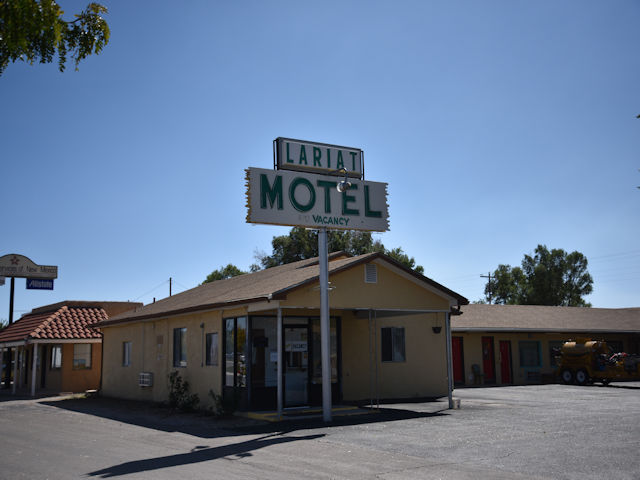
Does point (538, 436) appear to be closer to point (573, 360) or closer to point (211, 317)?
point (211, 317)

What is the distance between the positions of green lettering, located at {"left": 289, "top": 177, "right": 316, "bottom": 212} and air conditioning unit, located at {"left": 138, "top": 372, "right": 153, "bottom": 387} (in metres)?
8.96

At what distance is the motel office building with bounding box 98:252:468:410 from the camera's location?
15.5 metres

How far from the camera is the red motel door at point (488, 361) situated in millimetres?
28591

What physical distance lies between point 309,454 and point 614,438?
5.31 metres

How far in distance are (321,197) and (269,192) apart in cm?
138

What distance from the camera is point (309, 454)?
9.62 metres

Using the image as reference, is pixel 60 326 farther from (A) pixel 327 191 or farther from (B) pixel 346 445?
(B) pixel 346 445

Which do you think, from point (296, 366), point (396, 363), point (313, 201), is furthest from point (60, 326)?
point (313, 201)

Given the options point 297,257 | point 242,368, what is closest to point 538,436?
point 242,368

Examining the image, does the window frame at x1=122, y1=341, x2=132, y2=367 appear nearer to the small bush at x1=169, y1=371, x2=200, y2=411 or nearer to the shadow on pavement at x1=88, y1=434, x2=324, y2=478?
the small bush at x1=169, y1=371, x2=200, y2=411

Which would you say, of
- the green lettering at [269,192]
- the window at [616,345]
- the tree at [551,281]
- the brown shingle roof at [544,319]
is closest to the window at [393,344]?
the brown shingle roof at [544,319]

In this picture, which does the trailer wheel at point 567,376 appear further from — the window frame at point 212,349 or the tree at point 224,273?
the tree at point 224,273

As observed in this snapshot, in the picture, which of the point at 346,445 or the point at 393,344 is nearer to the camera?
the point at 346,445

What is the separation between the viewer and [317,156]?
15695mm
